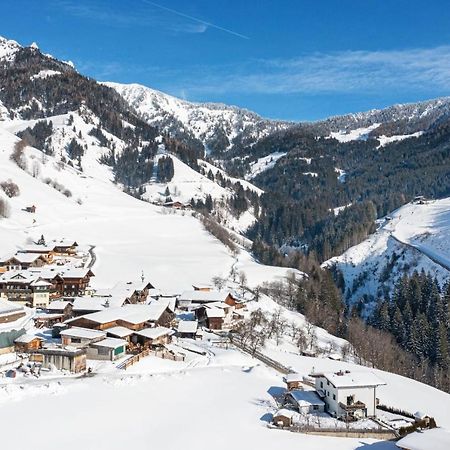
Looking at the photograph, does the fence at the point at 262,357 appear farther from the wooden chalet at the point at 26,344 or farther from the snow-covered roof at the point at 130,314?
the wooden chalet at the point at 26,344

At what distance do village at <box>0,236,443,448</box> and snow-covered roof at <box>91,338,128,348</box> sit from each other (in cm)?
7

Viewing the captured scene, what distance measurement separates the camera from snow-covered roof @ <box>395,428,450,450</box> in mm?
23375

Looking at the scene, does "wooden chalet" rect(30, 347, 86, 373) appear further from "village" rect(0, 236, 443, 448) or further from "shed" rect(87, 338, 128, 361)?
"shed" rect(87, 338, 128, 361)

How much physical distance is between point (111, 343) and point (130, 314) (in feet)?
19.7

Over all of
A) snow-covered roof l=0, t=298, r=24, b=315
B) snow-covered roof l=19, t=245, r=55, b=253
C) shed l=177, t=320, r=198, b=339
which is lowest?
shed l=177, t=320, r=198, b=339

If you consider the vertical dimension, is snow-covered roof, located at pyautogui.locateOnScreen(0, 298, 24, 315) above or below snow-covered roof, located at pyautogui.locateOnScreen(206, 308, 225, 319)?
above

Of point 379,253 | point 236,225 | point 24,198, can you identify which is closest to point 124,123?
point 236,225

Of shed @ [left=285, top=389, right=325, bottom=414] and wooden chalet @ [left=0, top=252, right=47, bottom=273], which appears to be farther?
wooden chalet @ [left=0, top=252, right=47, bottom=273]

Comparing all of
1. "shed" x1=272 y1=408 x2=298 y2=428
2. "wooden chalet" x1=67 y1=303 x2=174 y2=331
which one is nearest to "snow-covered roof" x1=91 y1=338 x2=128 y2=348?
"wooden chalet" x1=67 y1=303 x2=174 y2=331

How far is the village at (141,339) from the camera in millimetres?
29344

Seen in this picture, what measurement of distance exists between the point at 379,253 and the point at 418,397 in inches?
2795

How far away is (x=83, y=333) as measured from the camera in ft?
121

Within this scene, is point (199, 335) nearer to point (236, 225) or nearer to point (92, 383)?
point (92, 383)

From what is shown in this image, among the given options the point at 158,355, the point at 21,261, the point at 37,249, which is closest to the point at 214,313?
the point at 158,355
